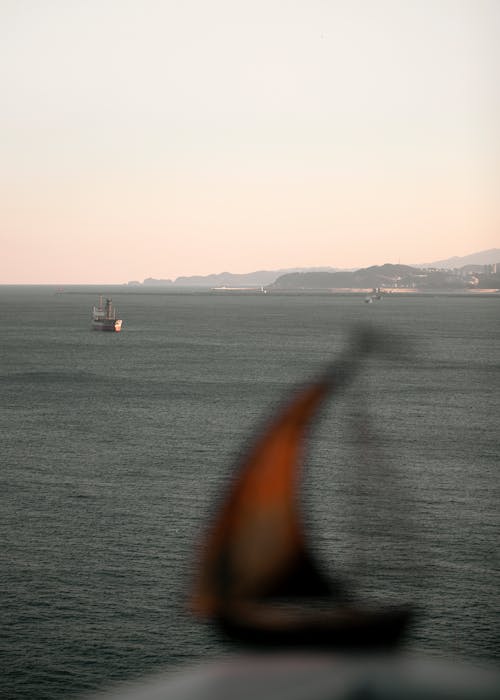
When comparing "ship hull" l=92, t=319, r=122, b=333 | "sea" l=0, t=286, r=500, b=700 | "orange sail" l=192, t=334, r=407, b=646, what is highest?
"orange sail" l=192, t=334, r=407, b=646

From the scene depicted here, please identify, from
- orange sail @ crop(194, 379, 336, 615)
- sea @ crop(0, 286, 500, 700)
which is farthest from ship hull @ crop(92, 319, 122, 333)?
orange sail @ crop(194, 379, 336, 615)

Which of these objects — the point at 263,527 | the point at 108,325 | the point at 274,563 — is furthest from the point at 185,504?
the point at 108,325

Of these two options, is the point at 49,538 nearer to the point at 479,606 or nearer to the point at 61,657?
the point at 61,657

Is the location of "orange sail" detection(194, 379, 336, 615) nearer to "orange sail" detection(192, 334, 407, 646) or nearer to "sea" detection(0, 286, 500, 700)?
"orange sail" detection(192, 334, 407, 646)

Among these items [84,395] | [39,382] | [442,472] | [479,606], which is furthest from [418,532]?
[39,382]

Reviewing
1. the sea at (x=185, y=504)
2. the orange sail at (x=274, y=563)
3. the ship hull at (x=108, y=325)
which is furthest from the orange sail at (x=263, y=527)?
the ship hull at (x=108, y=325)

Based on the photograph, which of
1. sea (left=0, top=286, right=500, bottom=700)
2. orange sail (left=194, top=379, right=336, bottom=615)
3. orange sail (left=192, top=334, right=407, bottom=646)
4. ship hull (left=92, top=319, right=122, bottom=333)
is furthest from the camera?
ship hull (left=92, top=319, right=122, bottom=333)

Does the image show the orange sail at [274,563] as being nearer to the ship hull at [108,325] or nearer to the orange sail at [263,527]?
the orange sail at [263,527]
